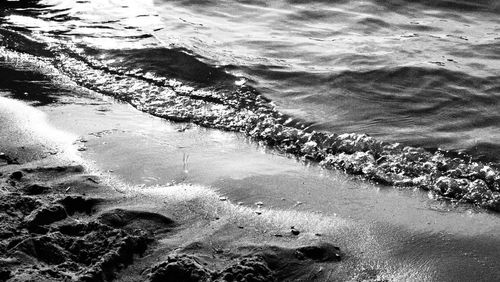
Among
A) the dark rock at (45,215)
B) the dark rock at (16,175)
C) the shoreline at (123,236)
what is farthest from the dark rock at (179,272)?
the dark rock at (16,175)

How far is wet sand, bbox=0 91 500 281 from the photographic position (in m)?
2.71

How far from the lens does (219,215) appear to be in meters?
3.25

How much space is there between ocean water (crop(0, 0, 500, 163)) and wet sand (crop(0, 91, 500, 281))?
1021 mm

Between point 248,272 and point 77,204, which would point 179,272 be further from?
point 77,204

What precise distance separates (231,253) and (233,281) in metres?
0.30

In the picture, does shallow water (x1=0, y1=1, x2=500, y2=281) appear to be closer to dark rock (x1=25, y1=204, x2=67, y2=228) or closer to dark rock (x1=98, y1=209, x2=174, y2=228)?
dark rock (x1=98, y1=209, x2=174, y2=228)

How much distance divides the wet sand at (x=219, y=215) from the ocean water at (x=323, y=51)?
1.02 metres

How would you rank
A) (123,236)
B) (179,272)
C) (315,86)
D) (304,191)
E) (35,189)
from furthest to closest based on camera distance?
(315,86) → (304,191) → (35,189) → (123,236) → (179,272)

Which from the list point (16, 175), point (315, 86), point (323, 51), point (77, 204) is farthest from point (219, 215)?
point (323, 51)

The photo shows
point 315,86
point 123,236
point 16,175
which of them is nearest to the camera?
point 123,236

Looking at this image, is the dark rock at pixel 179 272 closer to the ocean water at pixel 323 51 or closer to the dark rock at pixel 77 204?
the dark rock at pixel 77 204

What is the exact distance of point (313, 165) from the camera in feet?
13.6

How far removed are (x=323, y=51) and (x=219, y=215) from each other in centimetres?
381

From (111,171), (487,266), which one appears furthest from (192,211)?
(487,266)
